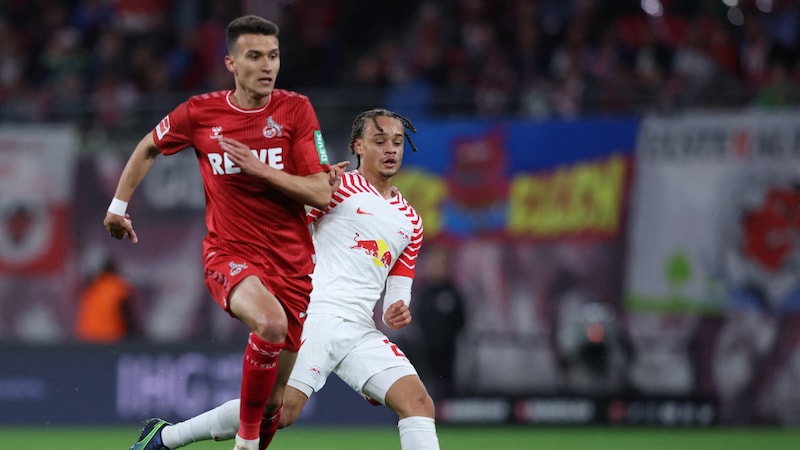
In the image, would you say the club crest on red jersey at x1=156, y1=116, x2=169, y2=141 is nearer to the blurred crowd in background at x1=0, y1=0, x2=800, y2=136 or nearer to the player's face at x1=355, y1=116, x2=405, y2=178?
the player's face at x1=355, y1=116, x2=405, y2=178

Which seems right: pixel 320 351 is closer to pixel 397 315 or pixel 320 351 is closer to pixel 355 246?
pixel 397 315

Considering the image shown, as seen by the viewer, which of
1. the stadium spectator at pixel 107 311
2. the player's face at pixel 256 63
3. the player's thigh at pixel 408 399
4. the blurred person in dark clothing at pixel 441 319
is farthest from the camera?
the stadium spectator at pixel 107 311

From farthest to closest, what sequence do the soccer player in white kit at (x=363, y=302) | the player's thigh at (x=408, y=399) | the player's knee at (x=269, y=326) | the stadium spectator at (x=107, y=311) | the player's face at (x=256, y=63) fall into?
the stadium spectator at (x=107, y=311) → the soccer player in white kit at (x=363, y=302) → the player's thigh at (x=408, y=399) → the player's face at (x=256, y=63) → the player's knee at (x=269, y=326)

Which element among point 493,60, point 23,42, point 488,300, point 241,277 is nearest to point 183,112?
point 241,277

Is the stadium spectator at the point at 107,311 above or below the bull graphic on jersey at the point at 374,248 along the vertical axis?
below

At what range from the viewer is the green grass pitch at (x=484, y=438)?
1120cm


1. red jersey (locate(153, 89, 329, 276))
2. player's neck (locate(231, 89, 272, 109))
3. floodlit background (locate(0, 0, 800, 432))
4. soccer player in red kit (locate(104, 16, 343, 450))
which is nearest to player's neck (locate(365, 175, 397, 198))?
soccer player in red kit (locate(104, 16, 343, 450))

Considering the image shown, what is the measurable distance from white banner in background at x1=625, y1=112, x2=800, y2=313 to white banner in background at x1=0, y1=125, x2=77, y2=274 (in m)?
6.62

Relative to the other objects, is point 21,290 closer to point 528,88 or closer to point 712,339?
point 528,88

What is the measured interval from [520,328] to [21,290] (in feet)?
19.2

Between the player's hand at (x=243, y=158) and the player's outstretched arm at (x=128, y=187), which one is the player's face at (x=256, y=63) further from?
the player's outstretched arm at (x=128, y=187)

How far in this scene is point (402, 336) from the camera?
1387 centimetres

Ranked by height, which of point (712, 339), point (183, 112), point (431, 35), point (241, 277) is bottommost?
point (712, 339)

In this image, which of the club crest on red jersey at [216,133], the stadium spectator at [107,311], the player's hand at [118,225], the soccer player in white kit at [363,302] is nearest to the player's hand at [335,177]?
the soccer player in white kit at [363,302]
